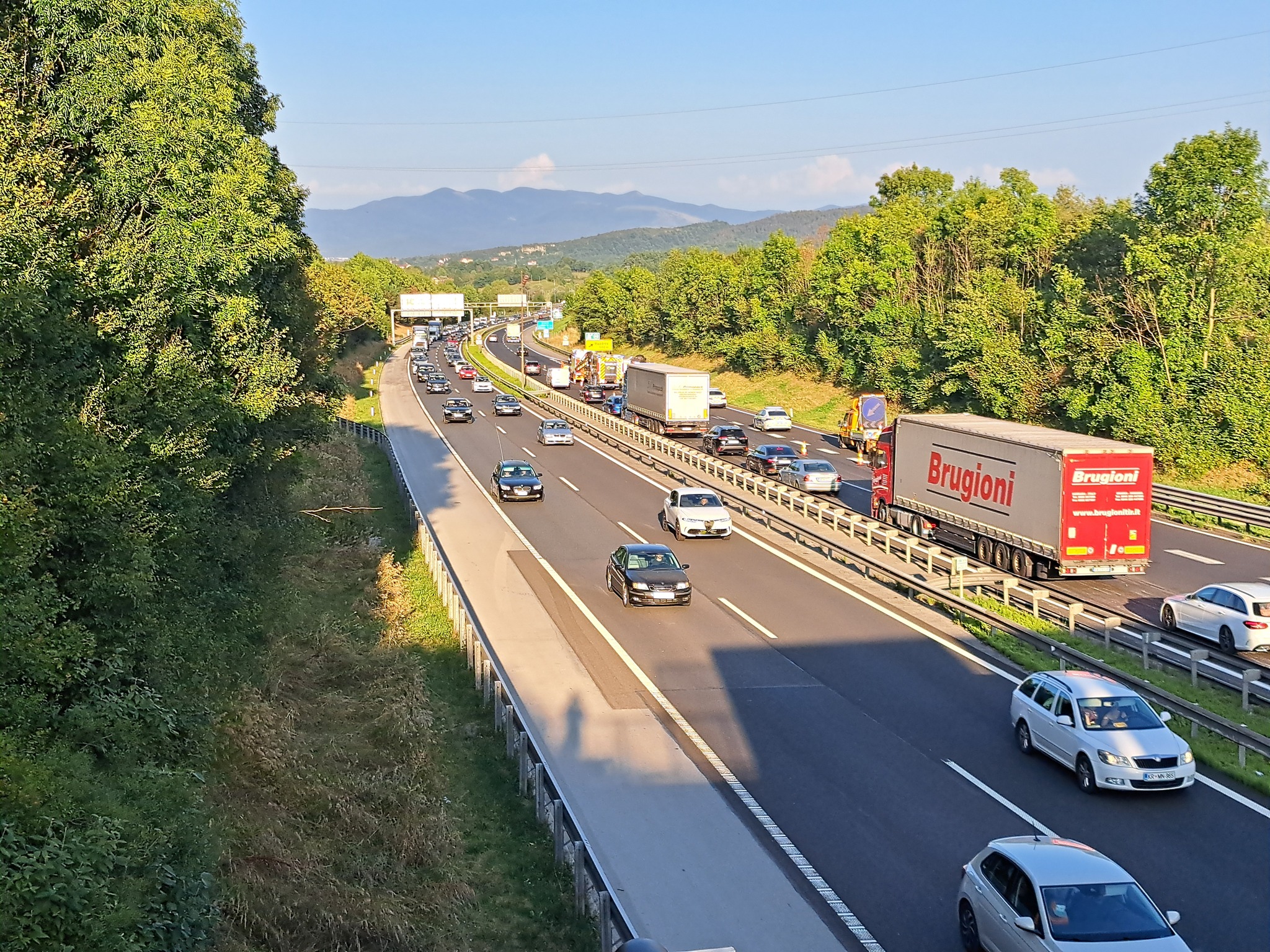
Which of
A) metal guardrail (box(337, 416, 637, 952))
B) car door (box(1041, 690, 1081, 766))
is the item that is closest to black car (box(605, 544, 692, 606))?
metal guardrail (box(337, 416, 637, 952))

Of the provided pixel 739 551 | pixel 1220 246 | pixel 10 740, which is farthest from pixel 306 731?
pixel 1220 246

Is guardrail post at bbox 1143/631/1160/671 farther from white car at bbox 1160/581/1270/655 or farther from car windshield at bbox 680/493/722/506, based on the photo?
car windshield at bbox 680/493/722/506

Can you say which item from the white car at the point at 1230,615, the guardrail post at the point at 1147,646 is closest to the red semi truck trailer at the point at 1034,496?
the white car at the point at 1230,615

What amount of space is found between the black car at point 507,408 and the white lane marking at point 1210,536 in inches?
1623

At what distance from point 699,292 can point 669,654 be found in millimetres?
85421

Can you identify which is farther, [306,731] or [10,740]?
[306,731]

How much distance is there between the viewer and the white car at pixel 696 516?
3256 cm

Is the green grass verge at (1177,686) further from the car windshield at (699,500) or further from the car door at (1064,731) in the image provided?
the car windshield at (699,500)

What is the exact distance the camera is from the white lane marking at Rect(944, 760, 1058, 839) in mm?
13789

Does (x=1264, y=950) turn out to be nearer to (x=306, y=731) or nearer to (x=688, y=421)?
(x=306, y=731)

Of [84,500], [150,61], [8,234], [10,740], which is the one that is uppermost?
[150,61]

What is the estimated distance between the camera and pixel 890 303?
73125mm

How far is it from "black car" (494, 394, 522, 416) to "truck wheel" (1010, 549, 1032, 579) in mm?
45430

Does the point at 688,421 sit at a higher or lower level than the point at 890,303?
lower
